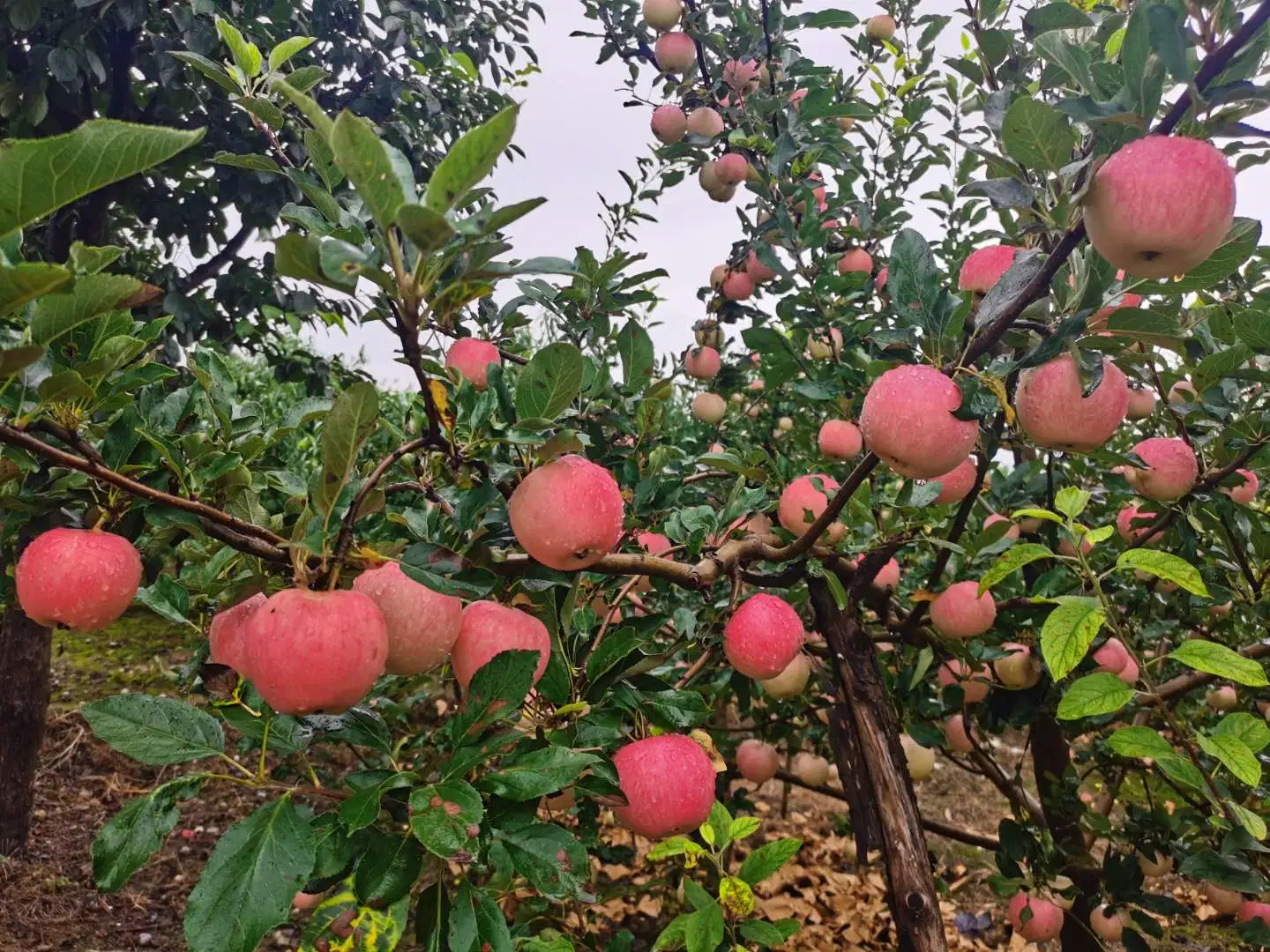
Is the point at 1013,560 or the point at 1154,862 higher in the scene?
the point at 1013,560

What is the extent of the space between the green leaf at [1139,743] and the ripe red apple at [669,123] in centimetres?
195

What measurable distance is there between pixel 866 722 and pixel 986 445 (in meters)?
0.51

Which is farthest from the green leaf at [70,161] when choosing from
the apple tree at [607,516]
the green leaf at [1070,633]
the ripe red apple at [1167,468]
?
the ripe red apple at [1167,468]

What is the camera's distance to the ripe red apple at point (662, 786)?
102 centimetres

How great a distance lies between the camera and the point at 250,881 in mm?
777

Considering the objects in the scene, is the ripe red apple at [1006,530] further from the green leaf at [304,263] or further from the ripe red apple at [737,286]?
the green leaf at [304,263]

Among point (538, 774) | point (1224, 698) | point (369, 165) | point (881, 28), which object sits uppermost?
point (881, 28)

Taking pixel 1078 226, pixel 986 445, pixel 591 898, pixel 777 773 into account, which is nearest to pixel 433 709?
pixel 777 773

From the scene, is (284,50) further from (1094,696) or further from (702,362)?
(702,362)

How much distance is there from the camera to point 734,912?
4.00 ft

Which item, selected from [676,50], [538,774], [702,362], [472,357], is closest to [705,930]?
[538,774]

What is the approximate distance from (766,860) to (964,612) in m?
0.59

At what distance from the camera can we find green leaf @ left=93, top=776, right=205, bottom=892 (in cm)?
80

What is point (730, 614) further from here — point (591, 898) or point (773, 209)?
point (773, 209)
